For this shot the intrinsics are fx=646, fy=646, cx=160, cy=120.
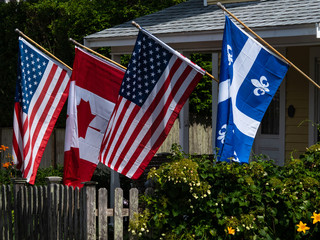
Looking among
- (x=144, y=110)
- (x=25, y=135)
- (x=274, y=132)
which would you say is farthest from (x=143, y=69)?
(x=274, y=132)

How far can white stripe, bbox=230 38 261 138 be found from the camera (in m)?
7.66

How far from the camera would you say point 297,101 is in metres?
11.1

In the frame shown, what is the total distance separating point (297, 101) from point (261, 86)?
3.50 m

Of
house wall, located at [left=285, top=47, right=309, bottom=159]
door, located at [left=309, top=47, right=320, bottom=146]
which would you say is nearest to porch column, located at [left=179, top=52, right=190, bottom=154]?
house wall, located at [left=285, top=47, right=309, bottom=159]

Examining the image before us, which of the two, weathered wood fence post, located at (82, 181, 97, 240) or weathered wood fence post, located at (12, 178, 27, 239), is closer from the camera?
weathered wood fence post, located at (82, 181, 97, 240)

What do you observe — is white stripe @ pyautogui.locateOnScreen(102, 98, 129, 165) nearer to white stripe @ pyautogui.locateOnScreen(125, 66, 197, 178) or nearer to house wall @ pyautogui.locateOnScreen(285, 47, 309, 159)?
white stripe @ pyautogui.locateOnScreen(125, 66, 197, 178)

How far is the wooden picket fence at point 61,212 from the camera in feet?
24.0

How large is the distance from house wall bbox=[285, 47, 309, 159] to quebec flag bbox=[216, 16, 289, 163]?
328cm

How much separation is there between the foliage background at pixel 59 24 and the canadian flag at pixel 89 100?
7.76m

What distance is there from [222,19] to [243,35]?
309 cm

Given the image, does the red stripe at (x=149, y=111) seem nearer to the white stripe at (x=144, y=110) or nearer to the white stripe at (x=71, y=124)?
the white stripe at (x=144, y=110)

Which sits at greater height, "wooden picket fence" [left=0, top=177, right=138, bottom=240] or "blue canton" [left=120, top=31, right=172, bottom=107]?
"blue canton" [left=120, top=31, right=172, bottom=107]

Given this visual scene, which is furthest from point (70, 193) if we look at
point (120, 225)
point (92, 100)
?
point (92, 100)

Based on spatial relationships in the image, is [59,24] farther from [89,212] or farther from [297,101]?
[89,212]
